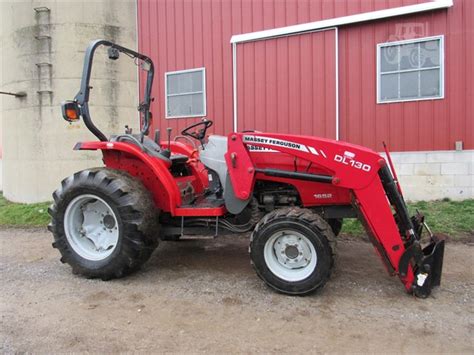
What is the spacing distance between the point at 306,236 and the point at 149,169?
1.81m

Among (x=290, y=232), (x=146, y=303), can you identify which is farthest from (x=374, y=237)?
(x=146, y=303)

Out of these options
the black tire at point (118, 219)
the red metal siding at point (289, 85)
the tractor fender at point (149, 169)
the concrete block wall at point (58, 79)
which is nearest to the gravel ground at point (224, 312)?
the black tire at point (118, 219)

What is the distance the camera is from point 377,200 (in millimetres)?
3668

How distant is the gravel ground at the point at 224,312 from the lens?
299 centimetres

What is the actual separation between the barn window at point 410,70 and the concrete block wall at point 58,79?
5.24m

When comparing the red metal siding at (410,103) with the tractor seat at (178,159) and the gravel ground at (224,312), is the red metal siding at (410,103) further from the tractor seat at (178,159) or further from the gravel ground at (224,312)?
the tractor seat at (178,159)

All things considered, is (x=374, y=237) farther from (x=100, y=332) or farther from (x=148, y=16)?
(x=148, y=16)

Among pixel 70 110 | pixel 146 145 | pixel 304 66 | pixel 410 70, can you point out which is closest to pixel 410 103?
pixel 410 70

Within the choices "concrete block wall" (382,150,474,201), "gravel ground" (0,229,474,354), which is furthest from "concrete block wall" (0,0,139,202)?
"concrete block wall" (382,150,474,201)

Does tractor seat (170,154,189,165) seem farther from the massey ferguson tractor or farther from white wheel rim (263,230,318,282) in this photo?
white wheel rim (263,230,318,282)

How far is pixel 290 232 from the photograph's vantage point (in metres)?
3.79

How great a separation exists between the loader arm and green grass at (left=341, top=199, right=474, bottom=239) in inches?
77.0

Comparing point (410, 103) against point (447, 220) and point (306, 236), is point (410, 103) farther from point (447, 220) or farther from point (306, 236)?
point (306, 236)

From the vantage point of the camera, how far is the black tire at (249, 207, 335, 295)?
3.66 metres
